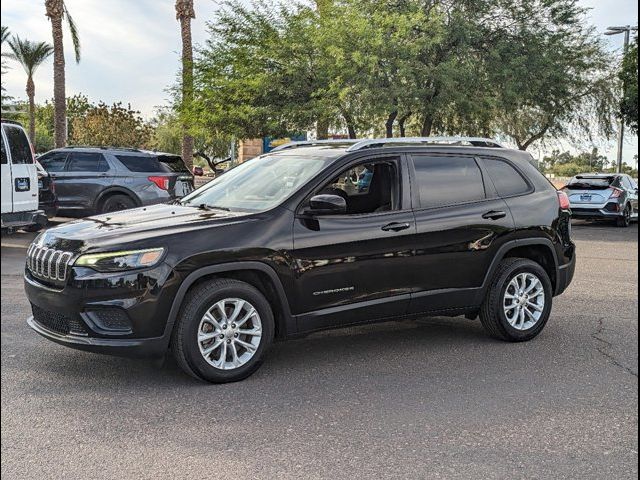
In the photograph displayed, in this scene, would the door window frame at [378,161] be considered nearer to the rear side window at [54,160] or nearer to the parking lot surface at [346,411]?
the parking lot surface at [346,411]

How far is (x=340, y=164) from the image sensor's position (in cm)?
512

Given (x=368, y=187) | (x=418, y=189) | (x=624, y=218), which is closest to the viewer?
(x=418, y=189)

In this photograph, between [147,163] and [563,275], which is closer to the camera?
[563,275]

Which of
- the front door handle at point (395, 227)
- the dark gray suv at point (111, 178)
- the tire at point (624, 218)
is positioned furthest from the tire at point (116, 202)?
the tire at point (624, 218)

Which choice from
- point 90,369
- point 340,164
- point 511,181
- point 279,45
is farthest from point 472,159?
point 279,45

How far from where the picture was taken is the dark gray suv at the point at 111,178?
1451cm

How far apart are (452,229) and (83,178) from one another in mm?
11083

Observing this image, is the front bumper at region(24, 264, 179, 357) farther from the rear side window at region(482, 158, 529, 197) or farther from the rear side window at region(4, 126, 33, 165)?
the rear side window at region(482, 158, 529, 197)

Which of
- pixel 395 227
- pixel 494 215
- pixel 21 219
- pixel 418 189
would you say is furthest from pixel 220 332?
pixel 21 219

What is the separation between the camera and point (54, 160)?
14852mm

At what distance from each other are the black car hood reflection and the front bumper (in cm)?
22

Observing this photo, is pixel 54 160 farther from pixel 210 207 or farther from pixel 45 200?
pixel 45 200

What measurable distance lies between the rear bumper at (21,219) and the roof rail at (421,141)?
415 centimetres

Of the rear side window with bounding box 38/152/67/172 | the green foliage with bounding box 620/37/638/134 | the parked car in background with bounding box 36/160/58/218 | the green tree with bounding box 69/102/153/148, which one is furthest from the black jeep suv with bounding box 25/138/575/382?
the green tree with bounding box 69/102/153/148
